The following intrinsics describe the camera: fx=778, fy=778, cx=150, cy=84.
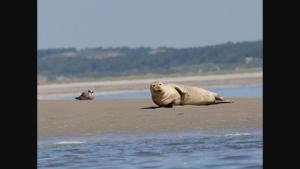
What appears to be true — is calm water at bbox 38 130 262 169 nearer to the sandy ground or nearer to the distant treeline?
the sandy ground

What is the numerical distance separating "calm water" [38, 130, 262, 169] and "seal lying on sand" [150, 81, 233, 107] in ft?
10.5

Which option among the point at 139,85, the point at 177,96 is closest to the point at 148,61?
the point at 139,85

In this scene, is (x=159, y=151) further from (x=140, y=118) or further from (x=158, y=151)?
(x=140, y=118)

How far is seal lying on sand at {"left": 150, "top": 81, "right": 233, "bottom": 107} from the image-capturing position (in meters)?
11.9

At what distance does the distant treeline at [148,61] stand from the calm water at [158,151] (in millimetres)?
57403

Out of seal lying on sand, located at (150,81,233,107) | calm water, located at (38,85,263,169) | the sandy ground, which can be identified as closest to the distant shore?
seal lying on sand, located at (150,81,233,107)

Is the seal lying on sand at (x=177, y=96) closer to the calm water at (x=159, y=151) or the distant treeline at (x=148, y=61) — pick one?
the calm water at (x=159, y=151)

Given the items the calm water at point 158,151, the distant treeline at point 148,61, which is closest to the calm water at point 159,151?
the calm water at point 158,151

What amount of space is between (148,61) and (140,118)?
67.8 m

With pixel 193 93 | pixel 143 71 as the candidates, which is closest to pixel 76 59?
pixel 143 71
